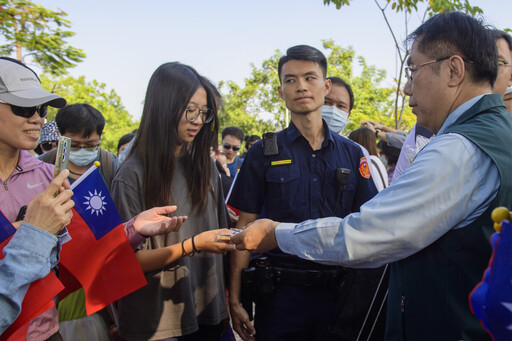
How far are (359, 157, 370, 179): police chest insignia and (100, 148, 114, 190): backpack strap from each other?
2211 mm

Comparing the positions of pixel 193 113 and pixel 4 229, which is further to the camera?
pixel 193 113

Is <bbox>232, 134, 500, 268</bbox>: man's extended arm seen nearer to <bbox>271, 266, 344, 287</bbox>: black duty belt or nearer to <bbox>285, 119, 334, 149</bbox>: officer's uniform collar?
<bbox>271, 266, 344, 287</bbox>: black duty belt

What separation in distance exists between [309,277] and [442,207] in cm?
108

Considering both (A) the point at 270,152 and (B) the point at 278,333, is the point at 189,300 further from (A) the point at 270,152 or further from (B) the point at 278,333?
(A) the point at 270,152

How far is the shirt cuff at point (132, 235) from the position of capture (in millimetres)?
2094

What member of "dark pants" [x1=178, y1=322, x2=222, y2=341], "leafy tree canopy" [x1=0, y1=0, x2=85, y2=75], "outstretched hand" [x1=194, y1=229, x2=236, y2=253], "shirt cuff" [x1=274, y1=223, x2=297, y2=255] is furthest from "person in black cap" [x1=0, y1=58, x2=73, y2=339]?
"leafy tree canopy" [x1=0, y1=0, x2=85, y2=75]

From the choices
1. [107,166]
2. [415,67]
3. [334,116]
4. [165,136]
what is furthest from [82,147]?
[415,67]

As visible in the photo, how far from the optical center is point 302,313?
7.81ft

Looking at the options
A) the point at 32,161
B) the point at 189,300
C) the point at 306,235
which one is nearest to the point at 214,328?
the point at 189,300

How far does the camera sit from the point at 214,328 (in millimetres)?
2518

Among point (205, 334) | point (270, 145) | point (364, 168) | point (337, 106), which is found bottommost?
point (205, 334)

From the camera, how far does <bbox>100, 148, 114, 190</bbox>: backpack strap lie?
357 cm

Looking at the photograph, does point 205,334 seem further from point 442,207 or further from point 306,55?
point 306,55

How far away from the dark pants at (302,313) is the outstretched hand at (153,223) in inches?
31.5
